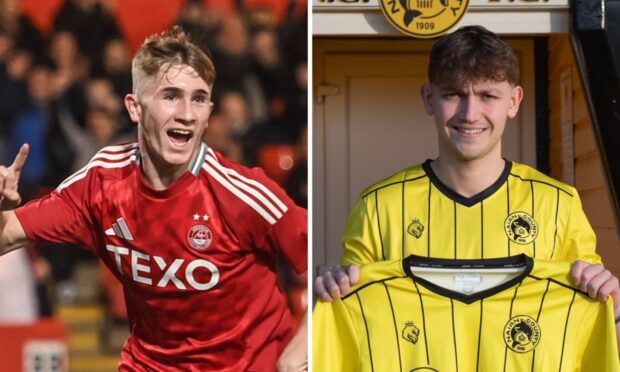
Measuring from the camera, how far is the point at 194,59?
2193mm

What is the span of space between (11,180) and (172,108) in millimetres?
444

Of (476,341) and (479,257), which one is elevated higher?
(479,257)

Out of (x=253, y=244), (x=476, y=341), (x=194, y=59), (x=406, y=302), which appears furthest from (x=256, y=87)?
(x=476, y=341)

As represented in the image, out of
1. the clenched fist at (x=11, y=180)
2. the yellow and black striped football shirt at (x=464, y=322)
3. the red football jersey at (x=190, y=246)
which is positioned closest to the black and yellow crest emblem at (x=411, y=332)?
the yellow and black striped football shirt at (x=464, y=322)

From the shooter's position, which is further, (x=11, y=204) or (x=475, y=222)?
(x=475, y=222)

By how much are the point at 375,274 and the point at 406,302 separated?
4.7 inches

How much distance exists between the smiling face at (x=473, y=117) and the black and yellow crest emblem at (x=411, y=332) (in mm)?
477

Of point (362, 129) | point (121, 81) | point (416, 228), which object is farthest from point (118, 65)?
point (362, 129)

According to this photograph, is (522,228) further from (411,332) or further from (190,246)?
(190,246)

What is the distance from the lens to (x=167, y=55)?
86.2 inches

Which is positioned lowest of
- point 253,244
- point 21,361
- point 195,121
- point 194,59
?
point 21,361

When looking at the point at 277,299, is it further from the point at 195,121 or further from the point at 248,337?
the point at 195,121

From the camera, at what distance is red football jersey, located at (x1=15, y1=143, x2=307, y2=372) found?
7.24ft

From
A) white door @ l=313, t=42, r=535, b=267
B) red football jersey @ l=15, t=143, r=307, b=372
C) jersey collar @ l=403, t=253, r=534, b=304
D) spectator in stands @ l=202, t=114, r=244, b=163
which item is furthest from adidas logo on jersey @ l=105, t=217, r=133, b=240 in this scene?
white door @ l=313, t=42, r=535, b=267
